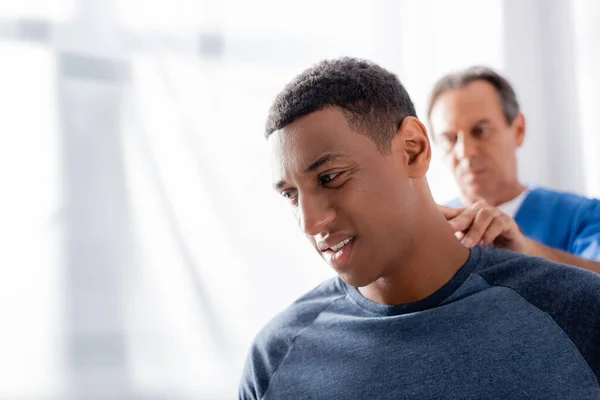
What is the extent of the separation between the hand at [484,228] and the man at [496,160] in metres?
0.38

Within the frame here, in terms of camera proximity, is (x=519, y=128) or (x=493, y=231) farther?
(x=519, y=128)

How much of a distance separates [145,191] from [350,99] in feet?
2.93

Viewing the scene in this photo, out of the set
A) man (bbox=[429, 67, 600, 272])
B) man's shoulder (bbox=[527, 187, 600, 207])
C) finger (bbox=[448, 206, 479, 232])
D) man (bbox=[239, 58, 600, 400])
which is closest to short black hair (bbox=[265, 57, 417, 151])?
man (bbox=[239, 58, 600, 400])

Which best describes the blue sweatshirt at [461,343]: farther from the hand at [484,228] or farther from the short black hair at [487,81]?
the short black hair at [487,81]

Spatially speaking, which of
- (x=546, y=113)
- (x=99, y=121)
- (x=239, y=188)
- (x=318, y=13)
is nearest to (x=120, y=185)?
(x=99, y=121)

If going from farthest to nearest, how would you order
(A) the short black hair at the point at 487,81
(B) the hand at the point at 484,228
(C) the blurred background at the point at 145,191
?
(A) the short black hair at the point at 487,81
(C) the blurred background at the point at 145,191
(B) the hand at the point at 484,228

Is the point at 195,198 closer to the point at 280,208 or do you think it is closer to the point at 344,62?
the point at 280,208

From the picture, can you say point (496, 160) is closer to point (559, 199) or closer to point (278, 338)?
point (559, 199)

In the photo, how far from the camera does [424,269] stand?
1154mm

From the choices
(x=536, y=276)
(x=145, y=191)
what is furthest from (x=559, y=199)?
(x=145, y=191)

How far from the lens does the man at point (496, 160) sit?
5.65ft

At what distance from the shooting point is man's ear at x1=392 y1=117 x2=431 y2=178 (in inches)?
44.3

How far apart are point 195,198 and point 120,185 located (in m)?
0.20

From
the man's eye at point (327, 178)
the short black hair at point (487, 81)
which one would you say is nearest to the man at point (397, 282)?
the man's eye at point (327, 178)
